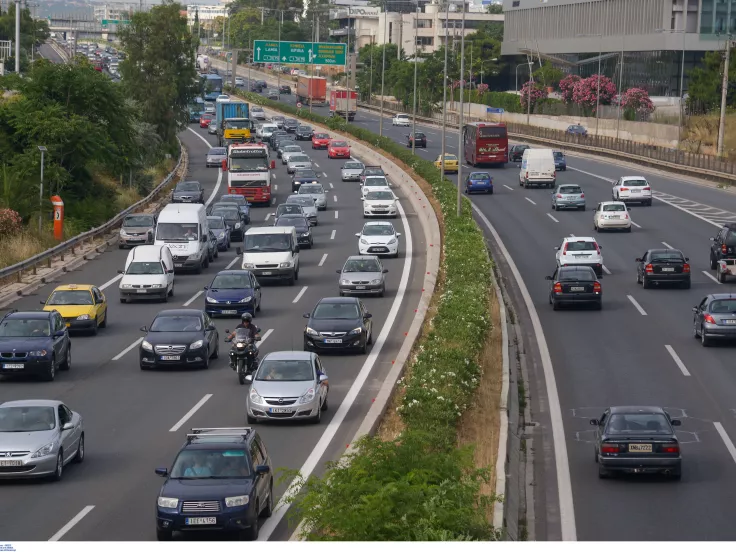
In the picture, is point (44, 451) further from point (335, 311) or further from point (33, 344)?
point (335, 311)

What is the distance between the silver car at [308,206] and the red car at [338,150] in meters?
35.2

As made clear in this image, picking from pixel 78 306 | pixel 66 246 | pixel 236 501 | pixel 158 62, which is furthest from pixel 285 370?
pixel 158 62

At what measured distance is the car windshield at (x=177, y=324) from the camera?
3103 cm

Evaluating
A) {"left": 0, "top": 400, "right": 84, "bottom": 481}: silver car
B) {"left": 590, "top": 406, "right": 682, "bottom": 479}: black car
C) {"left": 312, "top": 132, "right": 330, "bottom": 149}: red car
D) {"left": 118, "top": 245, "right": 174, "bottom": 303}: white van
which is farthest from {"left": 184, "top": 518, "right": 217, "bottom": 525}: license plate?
{"left": 312, "top": 132, "right": 330, "bottom": 149}: red car

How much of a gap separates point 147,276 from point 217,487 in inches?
984

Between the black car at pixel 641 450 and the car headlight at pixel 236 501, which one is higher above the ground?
the car headlight at pixel 236 501

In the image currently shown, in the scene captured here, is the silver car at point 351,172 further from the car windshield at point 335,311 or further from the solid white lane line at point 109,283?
the car windshield at point 335,311

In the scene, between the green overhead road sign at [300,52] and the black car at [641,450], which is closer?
the black car at [641,450]

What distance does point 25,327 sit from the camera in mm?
29656

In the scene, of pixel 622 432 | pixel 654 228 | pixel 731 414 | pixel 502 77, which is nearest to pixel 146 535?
pixel 622 432

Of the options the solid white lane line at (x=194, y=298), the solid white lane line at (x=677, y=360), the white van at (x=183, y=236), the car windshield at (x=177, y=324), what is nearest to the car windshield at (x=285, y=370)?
the car windshield at (x=177, y=324)

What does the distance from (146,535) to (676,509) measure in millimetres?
8065

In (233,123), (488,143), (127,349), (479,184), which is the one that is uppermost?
(233,123)

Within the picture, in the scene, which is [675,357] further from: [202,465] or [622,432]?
[202,465]
